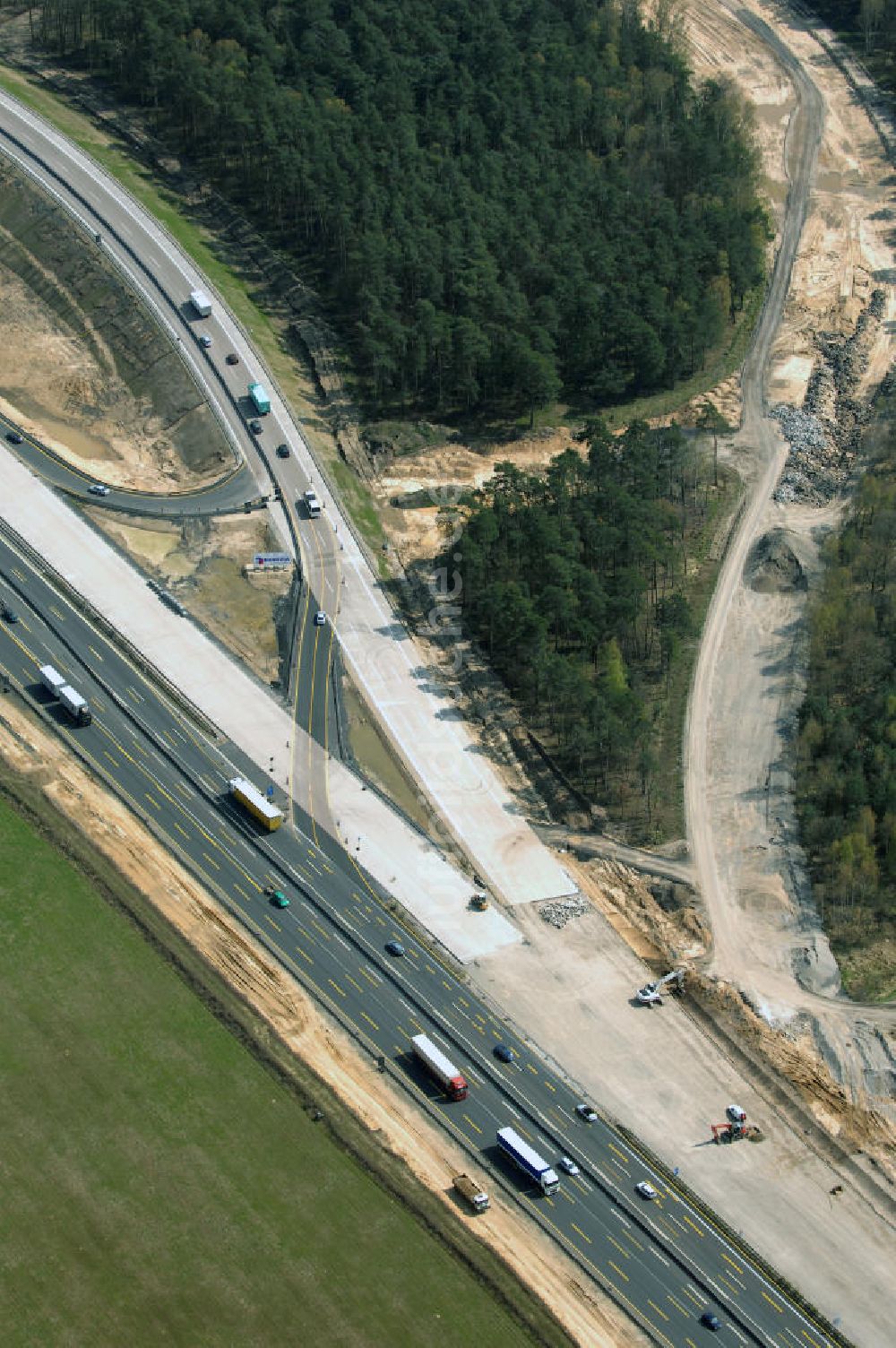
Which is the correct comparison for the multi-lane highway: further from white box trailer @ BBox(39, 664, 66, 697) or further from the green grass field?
the green grass field

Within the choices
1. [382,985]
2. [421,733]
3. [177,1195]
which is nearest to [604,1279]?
[382,985]

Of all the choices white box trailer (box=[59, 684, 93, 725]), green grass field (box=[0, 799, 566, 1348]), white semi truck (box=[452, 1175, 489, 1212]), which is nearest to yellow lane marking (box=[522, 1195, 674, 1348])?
white semi truck (box=[452, 1175, 489, 1212])

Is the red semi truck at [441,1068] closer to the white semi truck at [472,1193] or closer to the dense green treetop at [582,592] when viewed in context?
the white semi truck at [472,1193]

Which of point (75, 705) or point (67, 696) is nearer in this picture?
point (75, 705)

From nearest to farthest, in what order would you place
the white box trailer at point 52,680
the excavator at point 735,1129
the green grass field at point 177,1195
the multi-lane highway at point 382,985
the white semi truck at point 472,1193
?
the green grass field at point 177,1195 → the multi-lane highway at point 382,985 → the white semi truck at point 472,1193 → the excavator at point 735,1129 → the white box trailer at point 52,680

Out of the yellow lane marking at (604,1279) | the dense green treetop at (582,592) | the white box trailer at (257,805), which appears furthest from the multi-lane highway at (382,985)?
the dense green treetop at (582,592)

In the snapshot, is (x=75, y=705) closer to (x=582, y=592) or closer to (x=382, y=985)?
(x=382, y=985)
